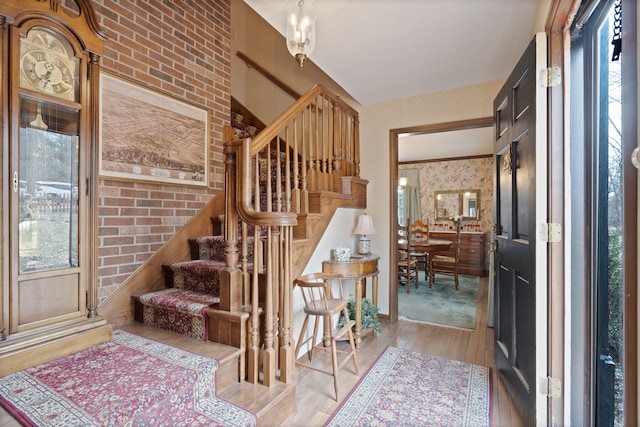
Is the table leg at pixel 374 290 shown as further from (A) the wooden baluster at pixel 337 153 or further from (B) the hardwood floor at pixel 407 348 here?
(A) the wooden baluster at pixel 337 153

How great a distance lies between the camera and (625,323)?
859 millimetres

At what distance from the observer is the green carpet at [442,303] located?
359 cm

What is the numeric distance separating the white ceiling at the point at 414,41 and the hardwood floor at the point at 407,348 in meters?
2.43

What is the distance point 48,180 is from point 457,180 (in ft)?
22.9

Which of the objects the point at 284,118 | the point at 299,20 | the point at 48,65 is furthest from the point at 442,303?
the point at 48,65

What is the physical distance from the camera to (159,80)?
2.36 metres

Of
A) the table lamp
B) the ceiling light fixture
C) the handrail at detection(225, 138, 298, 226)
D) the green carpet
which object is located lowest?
the green carpet

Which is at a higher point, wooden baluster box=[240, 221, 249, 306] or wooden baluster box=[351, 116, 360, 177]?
wooden baluster box=[351, 116, 360, 177]

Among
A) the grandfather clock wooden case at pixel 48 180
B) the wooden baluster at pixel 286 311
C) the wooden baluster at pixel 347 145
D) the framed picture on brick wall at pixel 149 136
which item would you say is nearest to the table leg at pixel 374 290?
the wooden baluster at pixel 347 145

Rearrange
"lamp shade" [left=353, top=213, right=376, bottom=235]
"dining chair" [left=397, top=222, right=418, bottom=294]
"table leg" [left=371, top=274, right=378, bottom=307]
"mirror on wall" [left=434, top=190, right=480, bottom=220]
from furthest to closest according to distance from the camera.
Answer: "mirror on wall" [left=434, top=190, right=480, bottom=220] → "dining chair" [left=397, top=222, right=418, bottom=294] → "table leg" [left=371, top=274, right=378, bottom=307] → "lamp shade" [left=353, top=213, right=376, bottom=235]

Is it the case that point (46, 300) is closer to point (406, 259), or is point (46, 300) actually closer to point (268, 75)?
point (268, 75)

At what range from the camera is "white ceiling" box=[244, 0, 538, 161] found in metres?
1.99

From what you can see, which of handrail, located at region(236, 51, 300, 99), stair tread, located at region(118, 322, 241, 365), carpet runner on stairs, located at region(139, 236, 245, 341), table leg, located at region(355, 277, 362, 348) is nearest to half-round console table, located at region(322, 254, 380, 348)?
table leg, located at region(355, 277, 362, 348)

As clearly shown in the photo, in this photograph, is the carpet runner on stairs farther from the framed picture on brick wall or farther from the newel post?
the framed picture on brick wall
